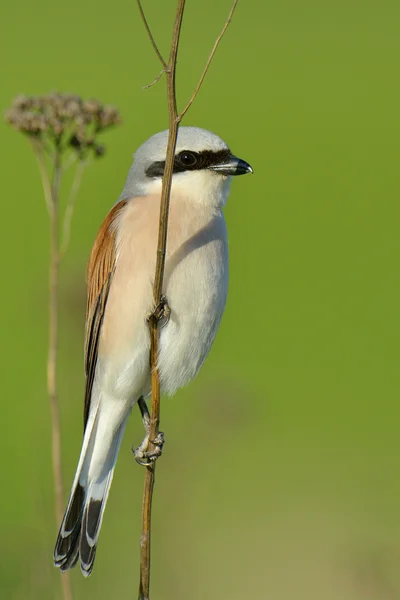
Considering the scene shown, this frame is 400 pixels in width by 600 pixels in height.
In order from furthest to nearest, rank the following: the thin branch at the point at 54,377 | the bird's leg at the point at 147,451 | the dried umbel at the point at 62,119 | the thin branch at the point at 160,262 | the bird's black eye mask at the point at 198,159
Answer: the dried umbel at the point at 62,119
the bird's black eye mask at the point at 198,159
the bird's leg at the point at 147,451
the thin branch at the point at 54,377
the thin branch at the point at 160,262

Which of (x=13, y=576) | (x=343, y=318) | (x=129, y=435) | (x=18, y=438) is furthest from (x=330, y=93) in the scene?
(x=13, y=576)

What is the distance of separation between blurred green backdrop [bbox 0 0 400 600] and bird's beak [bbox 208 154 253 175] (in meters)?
1.07

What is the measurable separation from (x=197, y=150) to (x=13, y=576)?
178 cm

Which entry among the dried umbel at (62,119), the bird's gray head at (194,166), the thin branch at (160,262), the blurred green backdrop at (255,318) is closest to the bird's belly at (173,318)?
the bird's gray head at (194,166)

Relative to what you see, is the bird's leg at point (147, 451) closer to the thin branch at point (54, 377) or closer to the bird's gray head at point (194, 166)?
the thin branch at point (54, 377)

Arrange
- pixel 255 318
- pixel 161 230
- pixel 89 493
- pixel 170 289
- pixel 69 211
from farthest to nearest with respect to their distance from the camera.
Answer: pixel 255 318
pixel 89 493
pixel 69 211
pixel 170 289
pixel 161 230

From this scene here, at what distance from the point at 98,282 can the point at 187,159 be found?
0.63 m

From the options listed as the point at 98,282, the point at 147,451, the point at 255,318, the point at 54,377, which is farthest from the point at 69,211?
the point at 255,318

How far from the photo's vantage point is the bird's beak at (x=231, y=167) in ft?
12.7

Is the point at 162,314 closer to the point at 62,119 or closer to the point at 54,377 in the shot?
the point at 54,377

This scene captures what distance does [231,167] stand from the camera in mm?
3867


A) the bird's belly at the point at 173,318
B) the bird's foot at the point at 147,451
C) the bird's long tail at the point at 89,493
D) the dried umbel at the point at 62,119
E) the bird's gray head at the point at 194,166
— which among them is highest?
the dried umbel at the point at 62,119

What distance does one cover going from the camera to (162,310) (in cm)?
356

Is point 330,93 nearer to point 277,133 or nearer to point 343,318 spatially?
point 277,133
